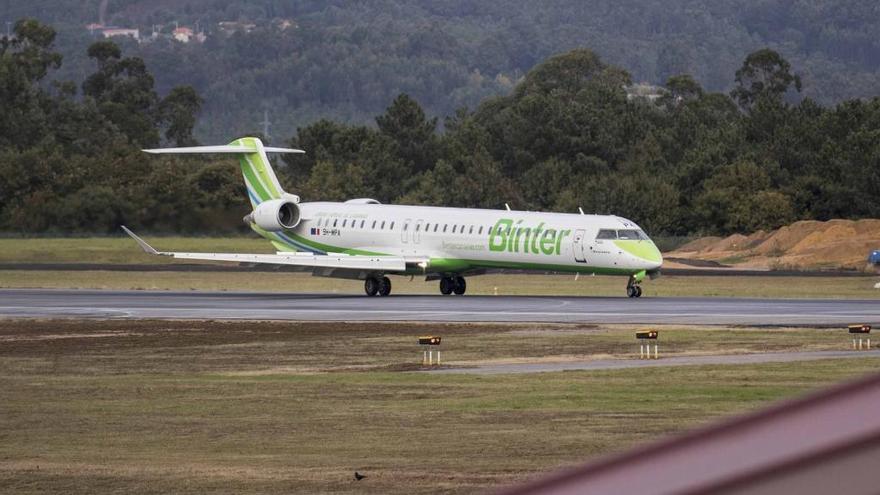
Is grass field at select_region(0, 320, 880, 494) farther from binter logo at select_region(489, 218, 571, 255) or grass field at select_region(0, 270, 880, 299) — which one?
grass field at select_region(0, 270, 880, 299)

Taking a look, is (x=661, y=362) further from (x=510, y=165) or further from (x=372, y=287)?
(x=510, y=165)

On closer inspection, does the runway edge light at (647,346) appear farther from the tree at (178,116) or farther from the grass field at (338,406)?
the tree at (178,116)

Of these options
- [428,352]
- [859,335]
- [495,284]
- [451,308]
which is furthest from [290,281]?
[859,335]

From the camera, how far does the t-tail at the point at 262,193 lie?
162ft

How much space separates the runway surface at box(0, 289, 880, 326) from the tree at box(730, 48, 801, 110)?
89.0 meters

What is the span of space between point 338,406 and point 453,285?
1125 inches

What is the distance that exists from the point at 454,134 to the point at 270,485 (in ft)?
319

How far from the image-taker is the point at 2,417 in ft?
60.6

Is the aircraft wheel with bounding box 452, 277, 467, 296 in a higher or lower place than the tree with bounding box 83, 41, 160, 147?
lower

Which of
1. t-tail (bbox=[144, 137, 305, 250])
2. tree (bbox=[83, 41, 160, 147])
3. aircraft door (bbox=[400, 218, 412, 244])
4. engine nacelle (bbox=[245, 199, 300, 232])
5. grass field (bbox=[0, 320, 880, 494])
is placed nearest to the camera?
grass field (bbox=[0, 320, 880, 494])

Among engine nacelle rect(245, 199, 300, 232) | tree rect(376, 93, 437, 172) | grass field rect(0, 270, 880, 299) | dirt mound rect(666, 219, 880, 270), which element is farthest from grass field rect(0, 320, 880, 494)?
tree rect(376, 93, 437, 172)

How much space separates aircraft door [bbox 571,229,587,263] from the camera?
137 ft

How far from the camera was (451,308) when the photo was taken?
40.2m

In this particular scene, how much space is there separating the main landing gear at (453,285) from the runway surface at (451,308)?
139 centimetres
